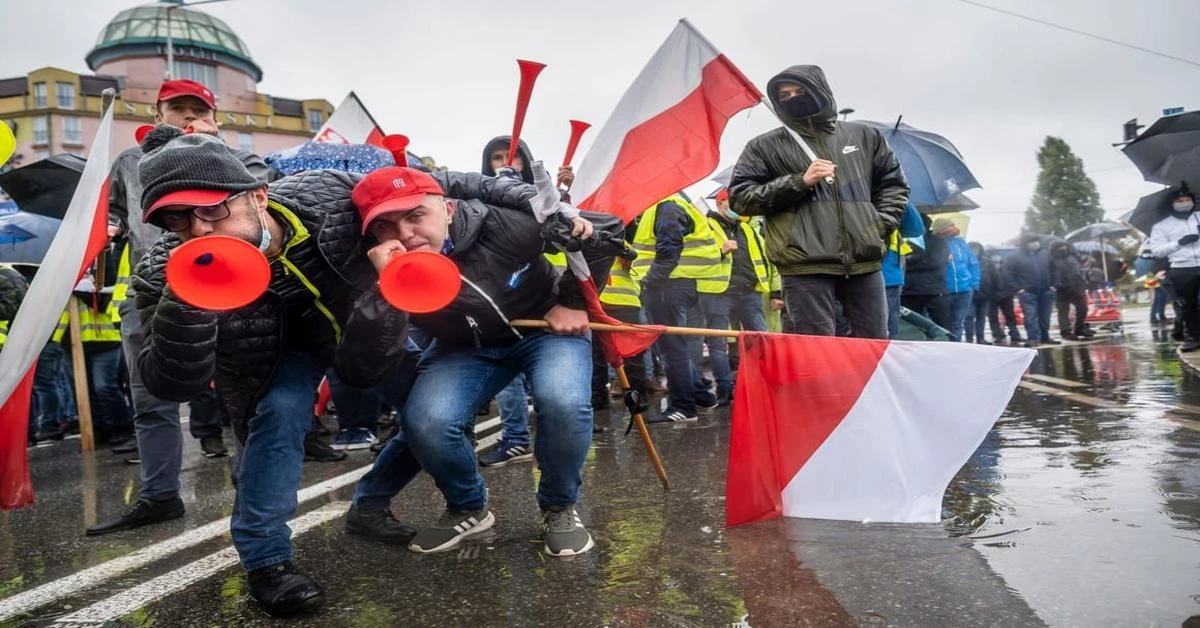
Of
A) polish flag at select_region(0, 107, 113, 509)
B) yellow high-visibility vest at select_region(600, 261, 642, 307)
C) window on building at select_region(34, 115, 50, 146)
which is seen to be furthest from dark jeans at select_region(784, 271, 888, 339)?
window on building at select_region(34, 115, 50, 146)

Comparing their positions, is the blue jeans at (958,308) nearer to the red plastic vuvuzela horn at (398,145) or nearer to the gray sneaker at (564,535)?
the gray sneaker at (564,535)

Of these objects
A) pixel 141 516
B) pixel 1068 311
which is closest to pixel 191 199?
pixel 141 516

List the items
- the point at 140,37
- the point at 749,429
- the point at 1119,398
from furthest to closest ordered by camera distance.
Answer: the point at 140,37
the point at 1119,398
the point at 749,429

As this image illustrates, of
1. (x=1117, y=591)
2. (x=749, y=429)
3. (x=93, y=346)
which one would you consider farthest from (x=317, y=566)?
(x=93, y=346)

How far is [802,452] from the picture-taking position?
3184 millimetres

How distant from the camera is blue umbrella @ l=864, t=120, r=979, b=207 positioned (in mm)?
7188

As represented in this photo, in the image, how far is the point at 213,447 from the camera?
5.72 m

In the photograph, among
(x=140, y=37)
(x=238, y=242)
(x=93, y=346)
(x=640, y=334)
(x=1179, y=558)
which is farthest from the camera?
(x=140, y=37)

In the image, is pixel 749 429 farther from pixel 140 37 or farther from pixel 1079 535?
pixel 140 37

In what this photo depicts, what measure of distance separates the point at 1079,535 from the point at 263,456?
2.65 m

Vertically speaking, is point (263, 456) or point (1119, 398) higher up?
point (263, 456)

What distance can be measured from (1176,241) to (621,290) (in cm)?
651

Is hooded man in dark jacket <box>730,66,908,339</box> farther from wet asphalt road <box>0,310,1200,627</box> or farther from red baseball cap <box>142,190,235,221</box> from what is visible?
red baseball cap <box>142,190,235,221</box>

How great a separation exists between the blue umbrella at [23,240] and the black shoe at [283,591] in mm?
6013
